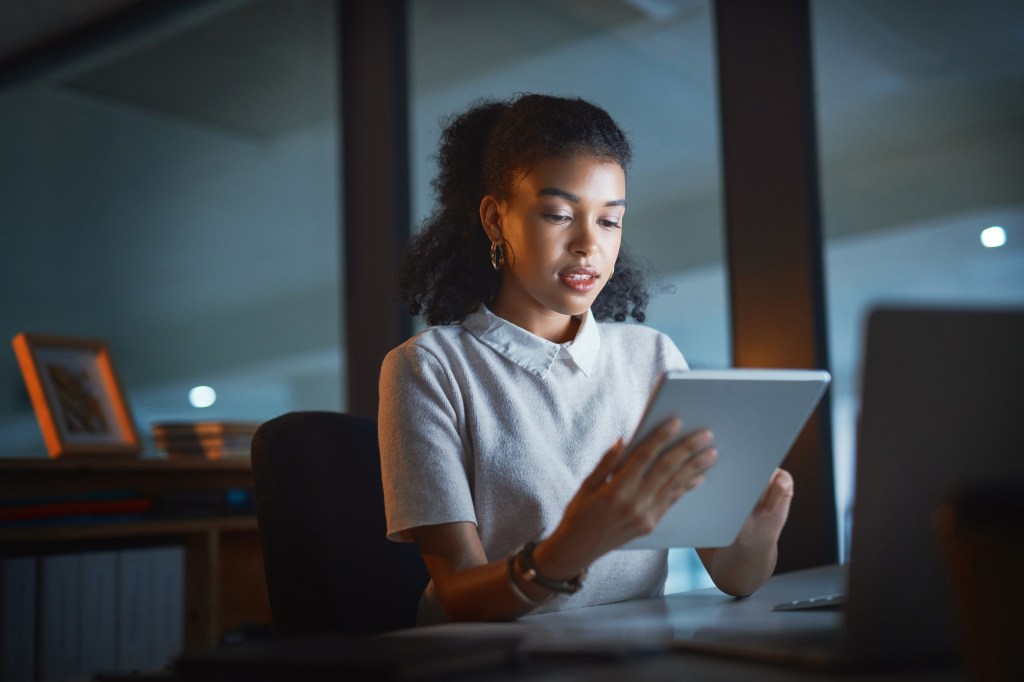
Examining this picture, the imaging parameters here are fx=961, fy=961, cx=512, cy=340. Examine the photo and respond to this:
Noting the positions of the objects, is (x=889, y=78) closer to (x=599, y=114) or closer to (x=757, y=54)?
(x=757, y=54)

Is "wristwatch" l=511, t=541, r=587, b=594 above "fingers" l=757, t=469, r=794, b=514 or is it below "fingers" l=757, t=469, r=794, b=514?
below

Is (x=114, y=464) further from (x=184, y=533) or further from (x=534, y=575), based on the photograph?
(x=534, y=575)

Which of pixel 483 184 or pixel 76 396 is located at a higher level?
pixel 483 184

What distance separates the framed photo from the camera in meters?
2.55

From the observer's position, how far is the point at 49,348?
2.69 meters

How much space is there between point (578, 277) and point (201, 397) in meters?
2.32

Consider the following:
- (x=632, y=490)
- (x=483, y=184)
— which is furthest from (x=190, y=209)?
(x=632, y=490)

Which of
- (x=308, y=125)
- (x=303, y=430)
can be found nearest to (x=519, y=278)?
(x=303, y=430)

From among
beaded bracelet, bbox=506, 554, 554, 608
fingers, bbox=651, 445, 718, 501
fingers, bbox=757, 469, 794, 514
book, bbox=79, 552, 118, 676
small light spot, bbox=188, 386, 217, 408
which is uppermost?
small light spot, bbox=188, 386, 217, 408

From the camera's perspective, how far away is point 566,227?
1391 mm

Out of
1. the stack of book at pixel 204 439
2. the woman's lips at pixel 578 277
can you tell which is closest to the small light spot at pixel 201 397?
the stack of book at pixel 204 439

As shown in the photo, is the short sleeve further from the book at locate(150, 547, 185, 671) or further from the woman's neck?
the book at locate(150, 547, 185, 671)

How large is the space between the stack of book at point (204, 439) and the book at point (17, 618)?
0.56 meters

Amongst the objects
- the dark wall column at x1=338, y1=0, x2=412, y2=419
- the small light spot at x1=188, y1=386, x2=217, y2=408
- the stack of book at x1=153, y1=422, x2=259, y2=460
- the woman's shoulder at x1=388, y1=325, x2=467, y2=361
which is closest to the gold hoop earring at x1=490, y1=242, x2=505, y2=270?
the woman's shoulder at x1=388, y1=325, x2=467, y2=361
